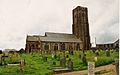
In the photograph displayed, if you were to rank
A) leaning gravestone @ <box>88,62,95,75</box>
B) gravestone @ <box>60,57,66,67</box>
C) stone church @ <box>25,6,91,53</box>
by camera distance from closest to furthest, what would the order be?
leaning gravestone @ <box>88,62,95,75</box> → gravestone @ <box>60,57,66,67</box> → stone church @ <box>25,6,91,53</box>

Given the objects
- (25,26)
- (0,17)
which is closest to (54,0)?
(25,26)

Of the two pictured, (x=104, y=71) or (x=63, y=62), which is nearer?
(x=104, y=71)

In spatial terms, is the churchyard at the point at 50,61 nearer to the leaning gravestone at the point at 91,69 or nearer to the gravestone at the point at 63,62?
the gravestone at the point at 63,62

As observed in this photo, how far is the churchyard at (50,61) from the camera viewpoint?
12.9 ft

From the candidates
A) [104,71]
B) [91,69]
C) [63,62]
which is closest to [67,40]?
[63,62]

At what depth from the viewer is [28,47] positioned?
4.48 m

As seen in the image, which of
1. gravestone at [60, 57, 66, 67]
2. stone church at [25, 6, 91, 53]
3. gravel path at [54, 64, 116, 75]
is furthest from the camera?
stone church at [25, 6, 91, 53]

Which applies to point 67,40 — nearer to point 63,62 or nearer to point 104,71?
point 63,62

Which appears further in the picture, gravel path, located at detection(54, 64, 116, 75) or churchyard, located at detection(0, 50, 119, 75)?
gravel path, located at detection(54, 64, 116, 75)

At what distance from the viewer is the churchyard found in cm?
395

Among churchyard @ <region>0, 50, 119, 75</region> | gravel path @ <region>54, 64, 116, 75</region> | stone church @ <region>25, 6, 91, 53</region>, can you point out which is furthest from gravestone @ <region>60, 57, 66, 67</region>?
stone church @ <region>25, 6, 91, 53</region>

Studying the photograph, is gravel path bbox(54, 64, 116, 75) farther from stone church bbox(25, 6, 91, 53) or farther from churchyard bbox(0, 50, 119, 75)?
stone church bbox(25, 6, 91, 53)

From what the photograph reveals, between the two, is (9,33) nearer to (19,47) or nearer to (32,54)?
(19,47)

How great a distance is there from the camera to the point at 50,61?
14.6ft
